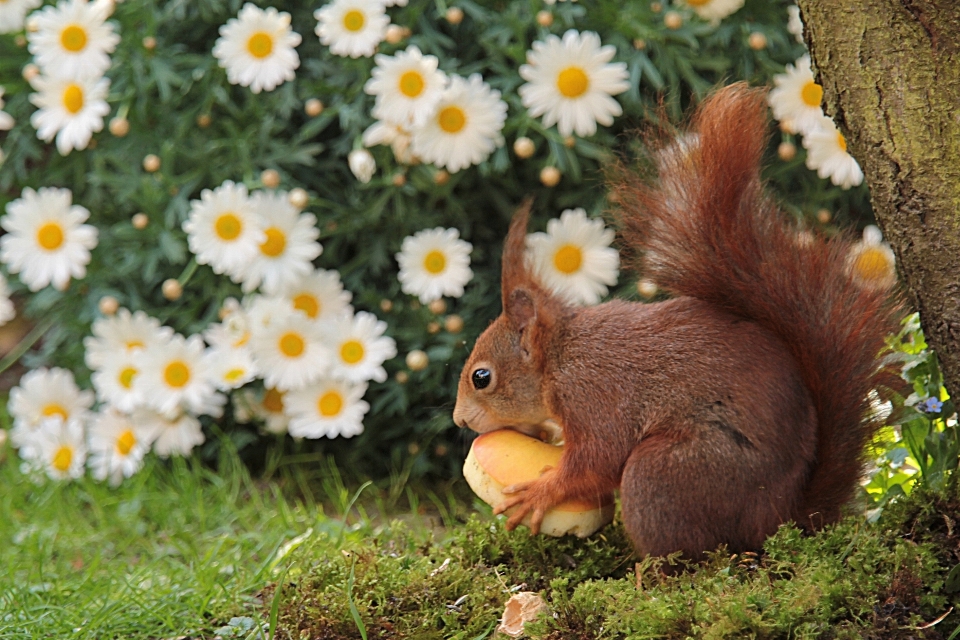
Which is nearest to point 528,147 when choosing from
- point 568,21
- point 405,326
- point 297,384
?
point 568,21

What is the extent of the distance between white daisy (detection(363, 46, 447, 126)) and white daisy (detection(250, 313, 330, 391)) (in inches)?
22.6

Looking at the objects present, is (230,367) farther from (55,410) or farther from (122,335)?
(55,410)

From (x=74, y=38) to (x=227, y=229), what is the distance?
70 cm

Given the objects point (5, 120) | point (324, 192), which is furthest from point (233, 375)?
point (5, 120)

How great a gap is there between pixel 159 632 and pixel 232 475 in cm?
111

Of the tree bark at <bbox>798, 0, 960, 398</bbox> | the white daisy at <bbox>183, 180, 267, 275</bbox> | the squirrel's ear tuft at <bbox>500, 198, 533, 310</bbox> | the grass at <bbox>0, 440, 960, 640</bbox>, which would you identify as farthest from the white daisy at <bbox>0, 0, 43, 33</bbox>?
the tree bark at <bbox>798, 0, 960, 398</bbox>

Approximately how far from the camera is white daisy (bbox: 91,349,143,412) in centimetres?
281

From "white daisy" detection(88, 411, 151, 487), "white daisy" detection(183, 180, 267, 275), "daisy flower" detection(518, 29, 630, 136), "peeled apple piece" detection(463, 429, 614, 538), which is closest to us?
"peeled apple piece" detection(463, 429, 614, 538)

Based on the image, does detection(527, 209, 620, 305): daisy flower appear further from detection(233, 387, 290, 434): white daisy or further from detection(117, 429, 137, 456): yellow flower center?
detection(117, 429, 137, 456): yellow flower center

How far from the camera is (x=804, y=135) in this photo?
8.63ft

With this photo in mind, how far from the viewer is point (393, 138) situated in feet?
8.51

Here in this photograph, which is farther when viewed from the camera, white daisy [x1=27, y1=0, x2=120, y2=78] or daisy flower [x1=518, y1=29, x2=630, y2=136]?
white daisy [x1=27, y1=0, x2=120, y2=78]

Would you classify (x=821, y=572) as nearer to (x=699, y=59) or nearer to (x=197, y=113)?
(x=699, y=59)

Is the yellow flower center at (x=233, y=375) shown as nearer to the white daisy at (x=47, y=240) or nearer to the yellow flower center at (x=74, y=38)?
the white daisy at (x=47, y=240)
